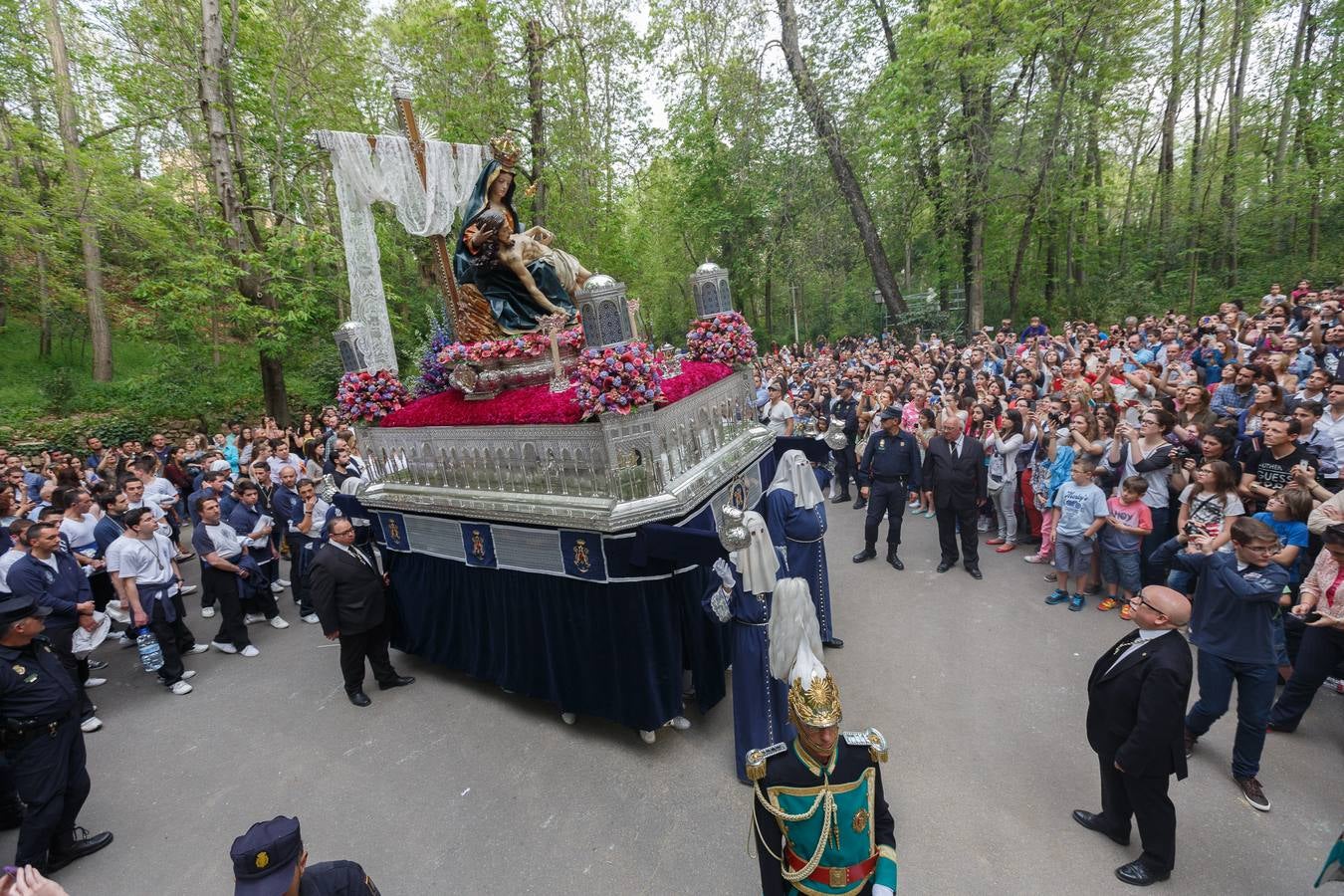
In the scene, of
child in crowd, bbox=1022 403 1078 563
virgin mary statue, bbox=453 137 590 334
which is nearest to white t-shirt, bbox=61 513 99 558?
virgin mary statue, bbox=453 137 590 334

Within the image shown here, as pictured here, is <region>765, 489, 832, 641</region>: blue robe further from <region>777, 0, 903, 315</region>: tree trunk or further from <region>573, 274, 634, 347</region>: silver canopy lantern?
<region>777, 0, 903, 315</region>: tree trunk

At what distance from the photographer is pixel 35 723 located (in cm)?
361

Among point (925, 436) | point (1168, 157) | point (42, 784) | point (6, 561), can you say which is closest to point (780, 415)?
point (925, 436)

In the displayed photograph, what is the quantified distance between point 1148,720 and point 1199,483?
116 inches

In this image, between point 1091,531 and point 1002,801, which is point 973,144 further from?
point 1002,801

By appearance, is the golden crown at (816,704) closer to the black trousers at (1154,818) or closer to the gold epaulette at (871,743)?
the gold epaulette at (871,743)

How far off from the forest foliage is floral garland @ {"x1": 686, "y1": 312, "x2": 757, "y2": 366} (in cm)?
1142

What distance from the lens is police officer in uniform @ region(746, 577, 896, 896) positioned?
87.6 inches

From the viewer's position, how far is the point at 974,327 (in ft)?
61.5

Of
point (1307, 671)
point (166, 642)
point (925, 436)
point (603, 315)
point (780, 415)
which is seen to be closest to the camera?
point (1307, 671)

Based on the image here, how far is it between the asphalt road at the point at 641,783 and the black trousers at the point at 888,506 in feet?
5.05

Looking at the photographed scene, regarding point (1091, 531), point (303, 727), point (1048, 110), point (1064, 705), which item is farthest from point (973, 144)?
point (303, 727)

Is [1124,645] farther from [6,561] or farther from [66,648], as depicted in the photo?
[6,561]

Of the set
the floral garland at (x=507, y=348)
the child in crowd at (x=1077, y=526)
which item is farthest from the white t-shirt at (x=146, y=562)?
the child in crowd at (x=1077, y=526)
